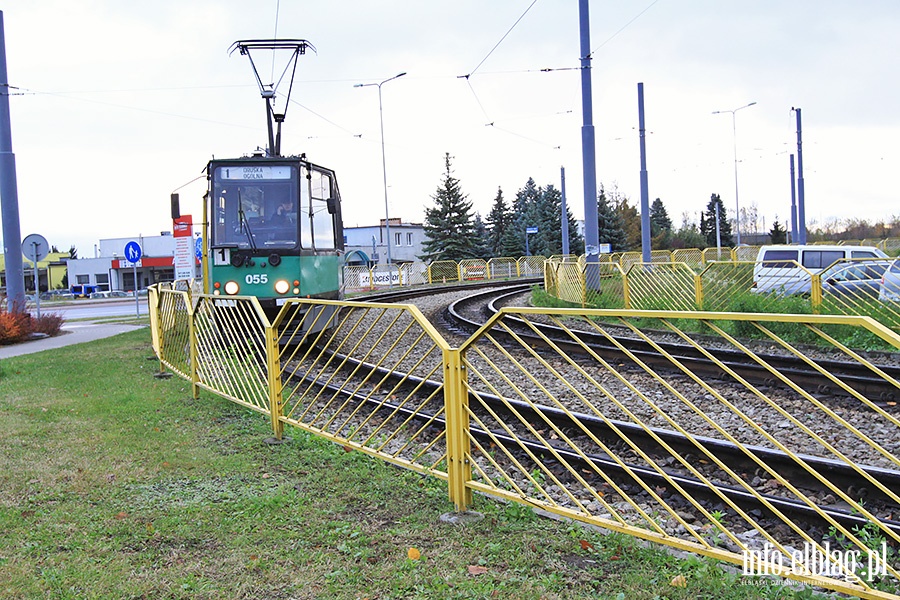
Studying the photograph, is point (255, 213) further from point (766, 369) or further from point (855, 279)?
point (855, 279)

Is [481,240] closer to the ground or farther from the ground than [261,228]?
farther from the ground

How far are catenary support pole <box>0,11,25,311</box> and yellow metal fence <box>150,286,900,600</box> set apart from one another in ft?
32.9

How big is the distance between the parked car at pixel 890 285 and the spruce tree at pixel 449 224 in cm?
4599

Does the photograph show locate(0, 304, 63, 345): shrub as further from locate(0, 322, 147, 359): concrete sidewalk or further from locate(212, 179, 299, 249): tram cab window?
locate(212, 179, 299, 249): tram cab window

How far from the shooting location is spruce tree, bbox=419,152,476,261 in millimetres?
59594

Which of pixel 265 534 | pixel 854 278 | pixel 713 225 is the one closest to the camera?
pixel 265 534

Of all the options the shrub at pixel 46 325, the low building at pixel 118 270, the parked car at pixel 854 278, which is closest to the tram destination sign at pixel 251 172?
the shrub at pixel 46 325

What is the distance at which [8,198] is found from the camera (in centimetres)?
1889

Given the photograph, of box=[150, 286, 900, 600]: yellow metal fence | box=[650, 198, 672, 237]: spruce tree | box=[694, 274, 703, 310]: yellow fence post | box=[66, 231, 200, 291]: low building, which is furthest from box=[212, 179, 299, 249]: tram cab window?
box=[650, 198, 672, 237]: spruce tree

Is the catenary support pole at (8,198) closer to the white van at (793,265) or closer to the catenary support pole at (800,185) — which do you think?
the white van at (793,265)

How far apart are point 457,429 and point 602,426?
272 cm

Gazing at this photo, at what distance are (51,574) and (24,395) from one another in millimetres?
6408

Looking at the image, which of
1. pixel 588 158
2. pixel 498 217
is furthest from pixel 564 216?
pixel 498 217

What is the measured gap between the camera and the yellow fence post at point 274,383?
709 cm
